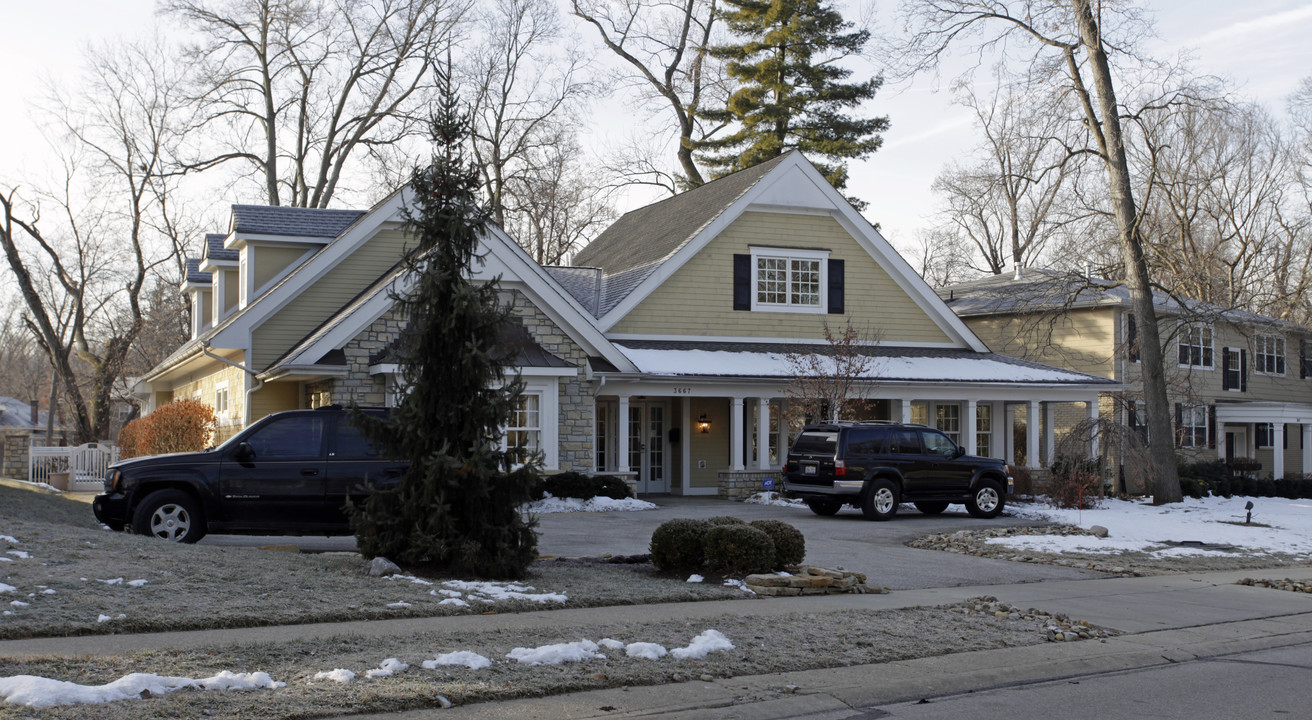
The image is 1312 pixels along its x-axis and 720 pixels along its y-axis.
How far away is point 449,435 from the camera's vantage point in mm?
10805

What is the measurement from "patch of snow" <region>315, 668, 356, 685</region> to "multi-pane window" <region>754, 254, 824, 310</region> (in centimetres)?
2124

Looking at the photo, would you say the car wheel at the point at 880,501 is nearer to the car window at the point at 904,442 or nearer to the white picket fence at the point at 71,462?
the car window at the point at 904,442

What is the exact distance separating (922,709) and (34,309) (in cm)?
3847

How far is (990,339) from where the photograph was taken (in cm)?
3738

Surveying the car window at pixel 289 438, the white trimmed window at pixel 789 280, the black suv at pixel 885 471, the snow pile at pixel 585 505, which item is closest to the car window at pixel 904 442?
the black suv at pixel 885 471

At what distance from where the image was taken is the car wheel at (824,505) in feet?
65.6

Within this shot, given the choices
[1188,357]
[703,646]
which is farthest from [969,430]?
[703,646]

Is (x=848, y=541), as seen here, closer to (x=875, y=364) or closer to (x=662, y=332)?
(x=875, y=364)

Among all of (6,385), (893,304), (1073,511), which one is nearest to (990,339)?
(893,304)

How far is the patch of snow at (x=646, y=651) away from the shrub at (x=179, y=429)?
1726 centimetres

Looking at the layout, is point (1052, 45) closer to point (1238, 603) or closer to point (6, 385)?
point (1238, 603)

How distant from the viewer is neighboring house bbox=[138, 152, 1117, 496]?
21719 millimetres

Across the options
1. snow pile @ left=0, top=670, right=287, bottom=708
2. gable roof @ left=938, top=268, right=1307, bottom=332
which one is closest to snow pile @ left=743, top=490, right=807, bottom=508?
gable roof @ left=938, top=268, right=1307, bottom=332

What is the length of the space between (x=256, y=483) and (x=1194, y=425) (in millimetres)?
33648
